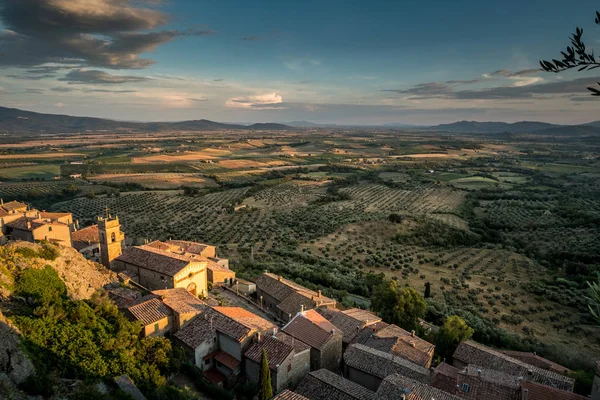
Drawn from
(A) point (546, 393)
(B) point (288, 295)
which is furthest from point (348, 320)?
(A) point (546, 393)

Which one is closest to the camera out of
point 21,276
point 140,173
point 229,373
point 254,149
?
point 21,276

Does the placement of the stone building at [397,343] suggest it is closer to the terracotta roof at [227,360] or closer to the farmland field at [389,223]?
the terracotta roof at [227,360]

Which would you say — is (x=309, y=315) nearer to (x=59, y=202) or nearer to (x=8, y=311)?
(x=8, y=311)

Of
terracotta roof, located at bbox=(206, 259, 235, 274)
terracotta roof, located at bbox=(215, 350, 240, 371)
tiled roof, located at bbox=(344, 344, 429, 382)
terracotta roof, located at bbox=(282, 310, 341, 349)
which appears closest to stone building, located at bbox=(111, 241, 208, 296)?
terracotta roof, located at bbox=(206, 259, 235, 274)

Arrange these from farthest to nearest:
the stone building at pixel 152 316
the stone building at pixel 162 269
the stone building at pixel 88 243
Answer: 1. the stone building at pixel 88 243
2. the stone building at pixel 162 269
3. the stone building at pixel 152 316

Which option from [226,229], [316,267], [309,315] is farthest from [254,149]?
[309,315]

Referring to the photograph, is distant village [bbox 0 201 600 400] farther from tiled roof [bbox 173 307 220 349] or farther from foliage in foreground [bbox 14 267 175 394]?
foliage in foreground [bbox 14 267 175 394]

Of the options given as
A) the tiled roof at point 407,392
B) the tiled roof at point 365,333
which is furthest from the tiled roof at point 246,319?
the tiled roof at point 407,392
